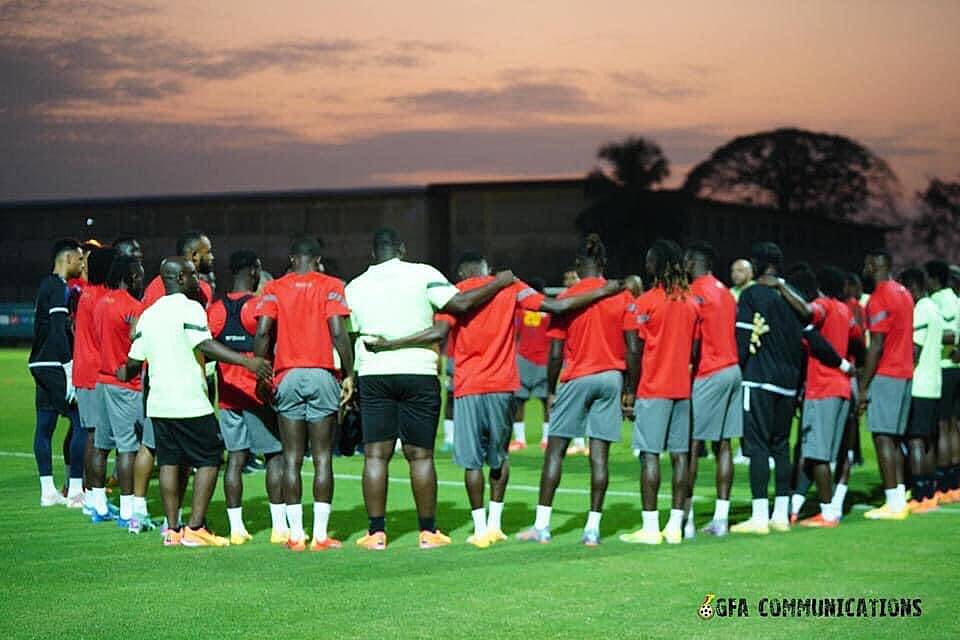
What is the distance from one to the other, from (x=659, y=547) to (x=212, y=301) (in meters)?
4.33

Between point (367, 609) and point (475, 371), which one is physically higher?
point (475, 371)

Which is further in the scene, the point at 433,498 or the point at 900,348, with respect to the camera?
the point at 900,348

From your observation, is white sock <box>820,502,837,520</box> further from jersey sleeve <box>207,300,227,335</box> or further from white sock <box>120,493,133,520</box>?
white sock <box>120,493,133,520</box>

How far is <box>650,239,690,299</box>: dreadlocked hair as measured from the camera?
35.5 feet

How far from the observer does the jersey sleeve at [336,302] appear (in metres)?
10.6

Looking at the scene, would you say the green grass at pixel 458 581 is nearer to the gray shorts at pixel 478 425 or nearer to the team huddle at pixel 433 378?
the team huddle at pixel 433 378

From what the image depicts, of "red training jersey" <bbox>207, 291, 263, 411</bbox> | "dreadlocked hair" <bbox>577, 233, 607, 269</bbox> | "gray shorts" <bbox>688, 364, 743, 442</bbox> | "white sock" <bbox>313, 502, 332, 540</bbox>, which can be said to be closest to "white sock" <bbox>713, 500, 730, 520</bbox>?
"gray shorts" <bbox>688, 364, 743, 442</bbox>

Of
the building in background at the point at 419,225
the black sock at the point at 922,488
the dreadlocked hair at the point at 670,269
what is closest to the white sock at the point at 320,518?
the dreadlocked hair at the point at 670,269

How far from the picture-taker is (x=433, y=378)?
10.8 metres

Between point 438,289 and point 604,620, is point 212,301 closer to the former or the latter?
point 438,289

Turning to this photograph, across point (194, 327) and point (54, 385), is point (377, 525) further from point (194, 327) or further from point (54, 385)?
point (54, 385)

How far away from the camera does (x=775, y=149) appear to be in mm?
69125

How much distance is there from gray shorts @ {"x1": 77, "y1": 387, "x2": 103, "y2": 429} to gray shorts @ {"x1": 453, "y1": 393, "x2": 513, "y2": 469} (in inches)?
134

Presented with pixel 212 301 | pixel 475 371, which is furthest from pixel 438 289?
pixel 212 301
